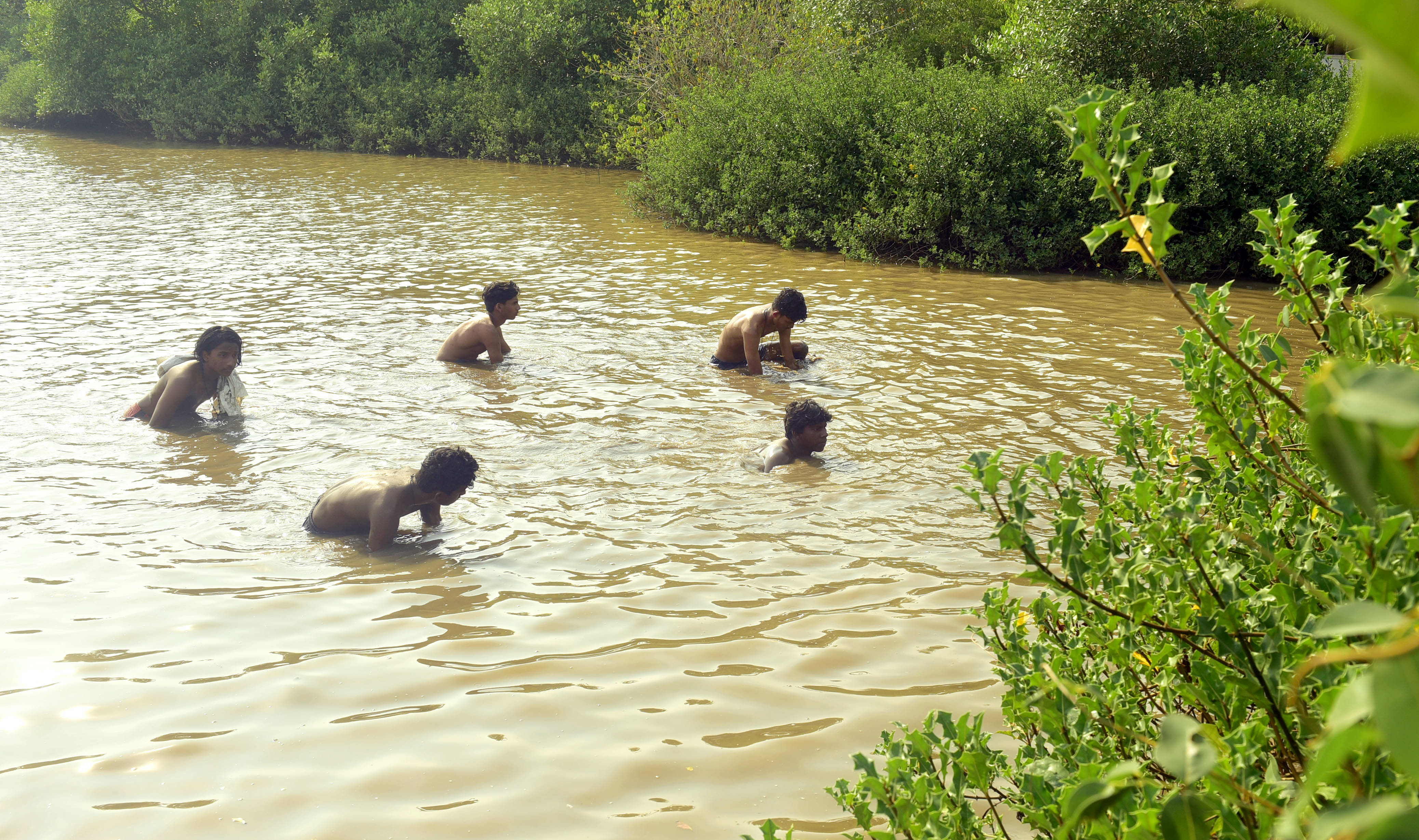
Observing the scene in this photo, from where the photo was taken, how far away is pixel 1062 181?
13.4 m

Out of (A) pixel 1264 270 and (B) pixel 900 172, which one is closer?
(A) pixel 1264 270

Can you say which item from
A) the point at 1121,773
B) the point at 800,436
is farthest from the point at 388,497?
the point at 1121,773

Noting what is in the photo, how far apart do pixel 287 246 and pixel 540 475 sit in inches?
416

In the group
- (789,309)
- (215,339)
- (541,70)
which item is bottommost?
(215,339)

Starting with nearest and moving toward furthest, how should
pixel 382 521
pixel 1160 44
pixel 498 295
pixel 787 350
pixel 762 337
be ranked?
pixel 382 521 < pixel 787 350 < pixel 762 337 < pixel 498 295 < pixel 1160 44

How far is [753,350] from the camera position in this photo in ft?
29.8

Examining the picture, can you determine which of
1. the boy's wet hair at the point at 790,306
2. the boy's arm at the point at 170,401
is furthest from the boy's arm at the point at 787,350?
the boy's arm at the point at 170,401

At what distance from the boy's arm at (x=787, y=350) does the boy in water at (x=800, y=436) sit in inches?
87.9

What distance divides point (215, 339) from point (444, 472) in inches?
117

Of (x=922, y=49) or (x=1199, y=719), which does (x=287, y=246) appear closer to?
(x=922, y=49)

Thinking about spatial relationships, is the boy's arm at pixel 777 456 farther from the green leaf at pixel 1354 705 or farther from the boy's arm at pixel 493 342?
the green leaf at pixel 1354 705

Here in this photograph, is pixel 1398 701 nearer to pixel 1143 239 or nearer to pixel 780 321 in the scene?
pixel 1143 239

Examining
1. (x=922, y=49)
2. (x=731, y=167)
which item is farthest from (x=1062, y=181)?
(x=922, y=49)

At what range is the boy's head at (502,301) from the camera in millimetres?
9633
